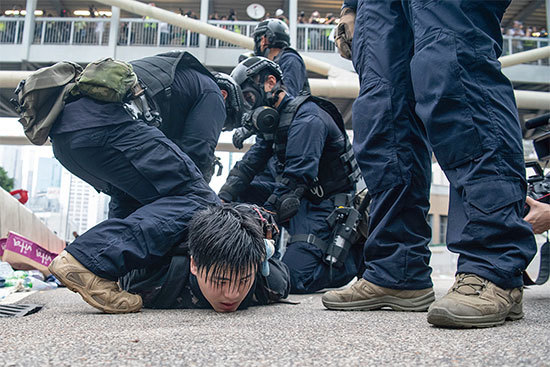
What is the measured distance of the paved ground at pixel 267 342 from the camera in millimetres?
657

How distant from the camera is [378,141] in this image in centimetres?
147

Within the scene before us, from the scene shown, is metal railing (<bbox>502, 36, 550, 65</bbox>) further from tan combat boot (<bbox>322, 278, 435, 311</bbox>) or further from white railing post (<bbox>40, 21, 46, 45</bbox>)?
tan combat boot (<bbox>322, 278, 435, 311</bbox>)

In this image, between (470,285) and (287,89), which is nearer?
(470,285)

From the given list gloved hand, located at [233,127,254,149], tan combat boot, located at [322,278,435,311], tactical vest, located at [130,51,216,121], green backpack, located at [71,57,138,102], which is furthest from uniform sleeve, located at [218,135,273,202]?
tan combat boot, located at [322,278,435,311]

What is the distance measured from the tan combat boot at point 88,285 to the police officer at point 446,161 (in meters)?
0.61

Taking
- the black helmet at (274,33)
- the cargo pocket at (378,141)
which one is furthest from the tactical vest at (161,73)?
the black helmet at (274,33)

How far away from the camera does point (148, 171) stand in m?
1.57

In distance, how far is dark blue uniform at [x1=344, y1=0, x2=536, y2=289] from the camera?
3.45 feet

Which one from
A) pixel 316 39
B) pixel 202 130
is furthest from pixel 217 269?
pixel 316 39

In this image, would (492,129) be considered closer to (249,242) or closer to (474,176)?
(474,176)

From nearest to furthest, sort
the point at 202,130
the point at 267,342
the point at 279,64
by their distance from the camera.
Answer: the point at 267,342 → the point at 202,130 → the point at 279,64

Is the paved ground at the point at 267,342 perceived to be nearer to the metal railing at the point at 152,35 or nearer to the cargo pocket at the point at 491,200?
the cargo pocket at the point at 491,200

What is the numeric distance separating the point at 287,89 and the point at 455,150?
2497 millimetres

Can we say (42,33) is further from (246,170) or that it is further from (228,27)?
(246,170)
